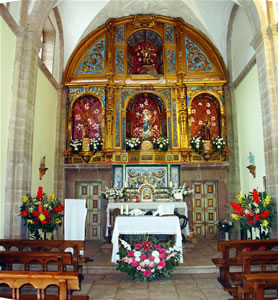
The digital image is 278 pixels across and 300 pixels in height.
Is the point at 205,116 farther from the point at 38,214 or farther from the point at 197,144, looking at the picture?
the point at 38,214

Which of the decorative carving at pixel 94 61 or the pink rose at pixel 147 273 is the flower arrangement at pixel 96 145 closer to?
the decorative carving at pixel 94 61

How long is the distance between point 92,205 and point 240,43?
8405 mm

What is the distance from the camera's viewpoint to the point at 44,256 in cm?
500

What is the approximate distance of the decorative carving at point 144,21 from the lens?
518 inches

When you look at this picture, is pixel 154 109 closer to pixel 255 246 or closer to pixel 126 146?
pixel 126 146

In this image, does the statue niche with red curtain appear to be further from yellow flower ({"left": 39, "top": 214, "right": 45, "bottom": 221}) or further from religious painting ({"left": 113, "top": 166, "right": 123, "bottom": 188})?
yellow flower ({"left": 39, "top": 214, "right": 45, "bottom": 221})

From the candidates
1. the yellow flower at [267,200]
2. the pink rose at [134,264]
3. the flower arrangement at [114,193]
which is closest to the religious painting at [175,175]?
the flower arrangement at [114,193]

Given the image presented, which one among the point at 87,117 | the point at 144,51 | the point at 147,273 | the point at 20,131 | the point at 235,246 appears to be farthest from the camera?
the point at 144,51

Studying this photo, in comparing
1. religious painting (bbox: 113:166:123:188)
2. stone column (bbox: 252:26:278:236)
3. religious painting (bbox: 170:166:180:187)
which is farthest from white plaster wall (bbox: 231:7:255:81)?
religious painting (bbox: 113:166:123:188)

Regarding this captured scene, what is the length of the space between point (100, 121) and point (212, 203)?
5.59m

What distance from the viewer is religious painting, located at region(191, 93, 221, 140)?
1262cm

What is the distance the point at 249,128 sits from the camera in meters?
10.6

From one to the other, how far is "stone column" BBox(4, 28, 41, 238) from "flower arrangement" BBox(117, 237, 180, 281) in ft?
9.57

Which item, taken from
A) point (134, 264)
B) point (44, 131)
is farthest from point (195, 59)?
point (134, 264)
